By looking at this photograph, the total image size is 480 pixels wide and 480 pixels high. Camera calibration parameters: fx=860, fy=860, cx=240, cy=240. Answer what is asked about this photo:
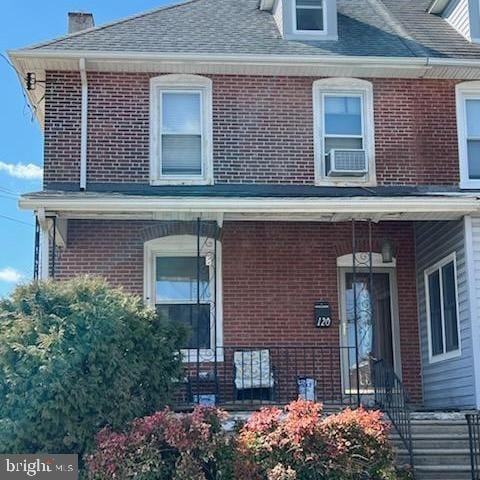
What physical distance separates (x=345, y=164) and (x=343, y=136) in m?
0.64

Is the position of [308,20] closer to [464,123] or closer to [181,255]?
[464,123]

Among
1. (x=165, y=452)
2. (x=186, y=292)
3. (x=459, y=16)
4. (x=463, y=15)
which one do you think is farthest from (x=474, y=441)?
(x=459, y=16)

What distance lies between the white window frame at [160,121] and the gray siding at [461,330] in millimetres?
3542

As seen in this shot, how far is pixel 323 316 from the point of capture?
43.7 feet

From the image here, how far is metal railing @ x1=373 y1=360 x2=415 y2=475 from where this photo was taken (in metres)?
10.2

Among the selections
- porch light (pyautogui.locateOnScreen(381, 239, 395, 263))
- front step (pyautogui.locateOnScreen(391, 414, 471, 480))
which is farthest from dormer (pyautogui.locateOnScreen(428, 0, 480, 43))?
front step (pyautogui.locateOnScreen(391, 414, 471, 480))

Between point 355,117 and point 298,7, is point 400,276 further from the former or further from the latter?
point 298,7

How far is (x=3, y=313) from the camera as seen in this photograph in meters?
9.95

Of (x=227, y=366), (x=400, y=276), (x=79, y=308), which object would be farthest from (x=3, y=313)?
(x=400, y=276)

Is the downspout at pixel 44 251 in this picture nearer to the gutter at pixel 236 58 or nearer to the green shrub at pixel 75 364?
the green shrub at pixel 75 364

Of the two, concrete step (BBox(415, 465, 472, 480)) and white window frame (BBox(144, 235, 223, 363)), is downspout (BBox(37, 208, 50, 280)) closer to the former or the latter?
white window frame (BBox(144, 235, 223, 363))

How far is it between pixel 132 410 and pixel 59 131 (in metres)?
5.53

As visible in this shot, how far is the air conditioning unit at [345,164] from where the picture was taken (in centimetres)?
1334

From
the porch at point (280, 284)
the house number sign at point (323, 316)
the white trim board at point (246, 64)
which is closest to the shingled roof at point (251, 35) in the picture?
the white trim board at point (246, 64)
